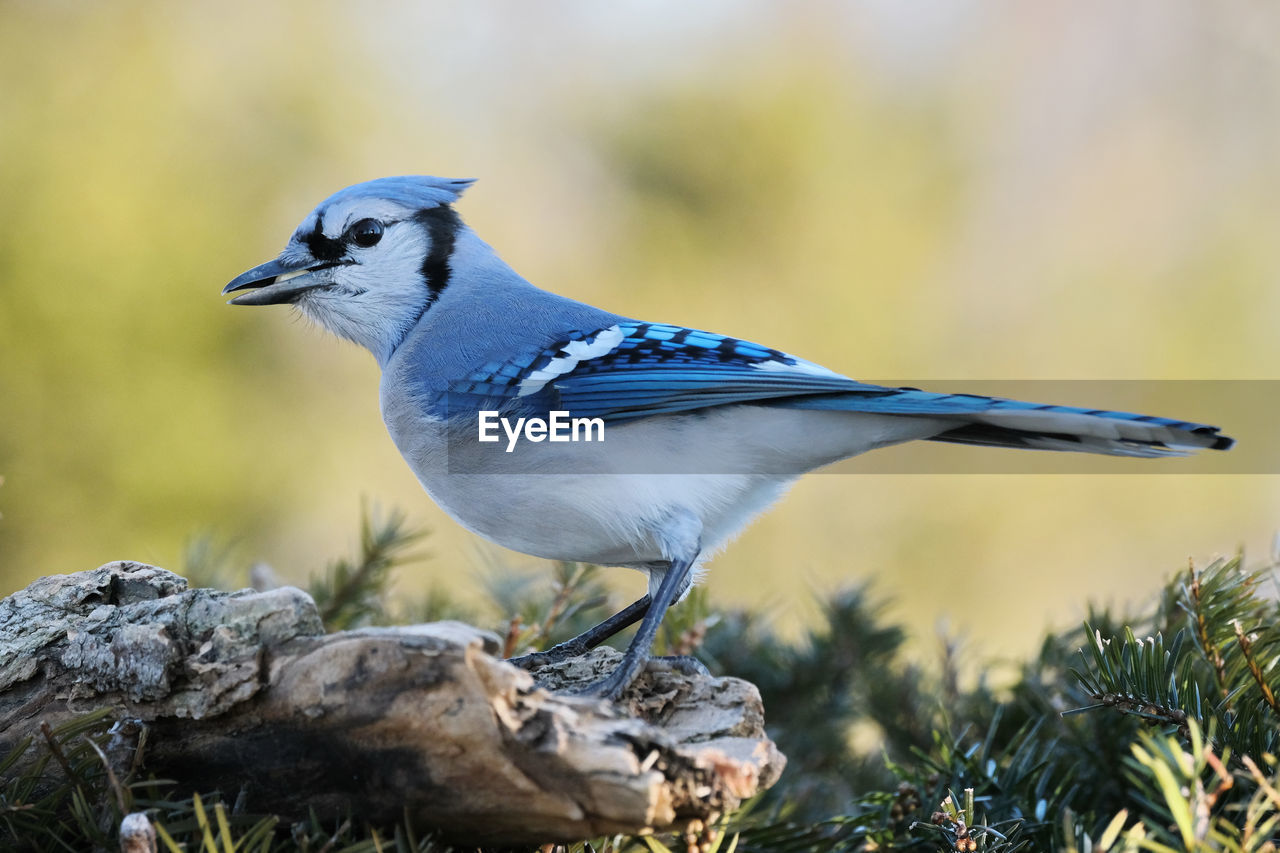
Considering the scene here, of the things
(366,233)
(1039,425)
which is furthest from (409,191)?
(1039,425)

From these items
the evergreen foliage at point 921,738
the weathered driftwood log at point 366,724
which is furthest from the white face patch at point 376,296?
the weathered driftwood log at point 366,724

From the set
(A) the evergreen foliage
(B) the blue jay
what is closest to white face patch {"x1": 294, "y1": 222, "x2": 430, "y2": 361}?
(B) the blue jay

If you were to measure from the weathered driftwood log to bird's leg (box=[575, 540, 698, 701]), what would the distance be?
0.13 meters

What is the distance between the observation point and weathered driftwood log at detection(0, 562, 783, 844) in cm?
81

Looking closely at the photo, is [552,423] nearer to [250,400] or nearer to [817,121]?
[250,400]

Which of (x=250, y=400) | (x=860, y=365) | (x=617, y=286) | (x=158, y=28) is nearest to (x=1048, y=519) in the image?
(x=860, y=365)

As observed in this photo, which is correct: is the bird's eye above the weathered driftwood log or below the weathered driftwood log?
above

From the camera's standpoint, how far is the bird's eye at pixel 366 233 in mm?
1708

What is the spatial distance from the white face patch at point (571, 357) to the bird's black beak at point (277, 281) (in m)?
0.45

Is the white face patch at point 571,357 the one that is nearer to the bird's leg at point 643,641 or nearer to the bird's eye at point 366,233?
the bird's leg at point 643,641

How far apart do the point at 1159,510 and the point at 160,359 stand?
3545mm

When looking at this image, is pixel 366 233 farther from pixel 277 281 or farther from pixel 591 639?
pixel 591 639

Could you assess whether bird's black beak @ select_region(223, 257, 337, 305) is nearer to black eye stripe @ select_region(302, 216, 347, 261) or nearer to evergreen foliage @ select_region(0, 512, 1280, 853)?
black eye stripe @ select_region(302, 216, 347, 261)

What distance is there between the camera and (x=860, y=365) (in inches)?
163
